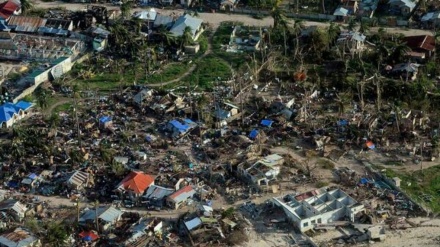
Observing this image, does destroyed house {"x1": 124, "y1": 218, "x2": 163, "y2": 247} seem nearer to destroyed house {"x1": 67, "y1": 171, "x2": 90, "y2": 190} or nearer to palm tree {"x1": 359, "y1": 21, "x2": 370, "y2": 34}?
destroyed house {"x1": 67, "y1": 171, "x2": 90, "y2": 190}

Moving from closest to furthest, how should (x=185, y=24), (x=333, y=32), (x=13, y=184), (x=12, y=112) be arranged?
(x=13, y=184)
(x=12, y=112)
(x=333, y=32)
(x=185, y=24)

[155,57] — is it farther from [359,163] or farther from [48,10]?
[359,163]

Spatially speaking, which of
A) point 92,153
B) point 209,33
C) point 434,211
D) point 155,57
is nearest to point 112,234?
point 92,153

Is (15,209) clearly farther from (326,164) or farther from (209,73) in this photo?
(209,73)

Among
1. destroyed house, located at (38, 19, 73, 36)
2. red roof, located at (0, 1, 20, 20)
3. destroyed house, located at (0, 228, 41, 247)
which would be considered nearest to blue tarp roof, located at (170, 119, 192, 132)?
destroyed house, located at (0, 228, 41, 247)

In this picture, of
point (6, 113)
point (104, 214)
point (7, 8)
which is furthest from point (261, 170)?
point (7, 8)

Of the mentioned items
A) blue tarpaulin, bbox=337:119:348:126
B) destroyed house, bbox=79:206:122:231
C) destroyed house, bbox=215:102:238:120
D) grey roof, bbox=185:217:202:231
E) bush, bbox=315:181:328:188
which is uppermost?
blue tarpaulin, bbox=337:119:348:126

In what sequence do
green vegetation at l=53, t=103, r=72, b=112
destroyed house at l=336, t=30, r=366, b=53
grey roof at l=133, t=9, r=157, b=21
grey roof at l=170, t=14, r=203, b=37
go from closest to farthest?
green vegetation at l=53, t=103, r=72, b=112
destroyed house at l=336, t=30, r=366, b=53
grey roof at l=170, t=14, r=203, b=37
grey roof at l=133, t=9, r=157, b=21
